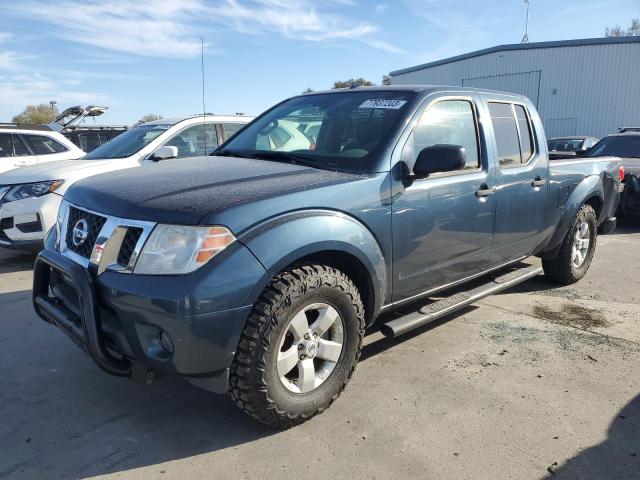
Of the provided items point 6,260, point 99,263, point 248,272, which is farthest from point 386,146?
point 6,260

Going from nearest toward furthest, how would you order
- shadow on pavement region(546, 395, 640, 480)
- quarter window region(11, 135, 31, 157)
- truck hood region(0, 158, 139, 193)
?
shadow on pavement region(546, 395, 640, 480), truck hood region(0, 158, 139, 193), quarter window region(11, 135, 31, 157)

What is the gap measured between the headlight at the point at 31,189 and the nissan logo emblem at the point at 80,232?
143 inches

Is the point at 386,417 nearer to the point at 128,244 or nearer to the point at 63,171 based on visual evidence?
the point at 128,244

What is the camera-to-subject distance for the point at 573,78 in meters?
24.7

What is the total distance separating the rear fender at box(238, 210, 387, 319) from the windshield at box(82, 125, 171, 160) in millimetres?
4718

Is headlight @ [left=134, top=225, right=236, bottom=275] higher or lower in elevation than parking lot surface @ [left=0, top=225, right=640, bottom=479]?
higher

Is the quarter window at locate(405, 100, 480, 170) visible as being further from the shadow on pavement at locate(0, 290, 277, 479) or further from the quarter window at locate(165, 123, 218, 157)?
the quarter window at locate(165, 123, 218, 157)

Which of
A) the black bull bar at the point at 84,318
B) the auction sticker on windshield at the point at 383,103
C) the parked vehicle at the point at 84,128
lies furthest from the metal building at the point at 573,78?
the black bull bar at the point at 84,318

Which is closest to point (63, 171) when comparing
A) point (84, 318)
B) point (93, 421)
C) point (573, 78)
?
point (93, 421)

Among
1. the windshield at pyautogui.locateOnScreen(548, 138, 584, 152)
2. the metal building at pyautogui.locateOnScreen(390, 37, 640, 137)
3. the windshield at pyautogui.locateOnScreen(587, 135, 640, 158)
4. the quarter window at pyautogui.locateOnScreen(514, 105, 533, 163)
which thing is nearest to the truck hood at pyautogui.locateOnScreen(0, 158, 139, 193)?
the quarter window at pyautogui.locateOnScreen(514, 105, 533, 163)

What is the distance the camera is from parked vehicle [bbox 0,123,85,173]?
9.13 meters

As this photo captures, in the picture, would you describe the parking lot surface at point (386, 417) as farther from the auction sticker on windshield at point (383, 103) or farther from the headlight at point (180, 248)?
the auction sticker on windshield at point (383, 103)

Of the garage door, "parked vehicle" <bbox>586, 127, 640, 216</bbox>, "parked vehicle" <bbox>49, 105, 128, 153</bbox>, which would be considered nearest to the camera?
"parked vehicle" <bbox>586, 127, 640, 216</bbox>

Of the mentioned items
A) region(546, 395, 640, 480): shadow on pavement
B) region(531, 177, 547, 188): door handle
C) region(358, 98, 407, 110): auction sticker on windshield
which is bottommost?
region(546, 395, 640, 480): shadow on pavement
